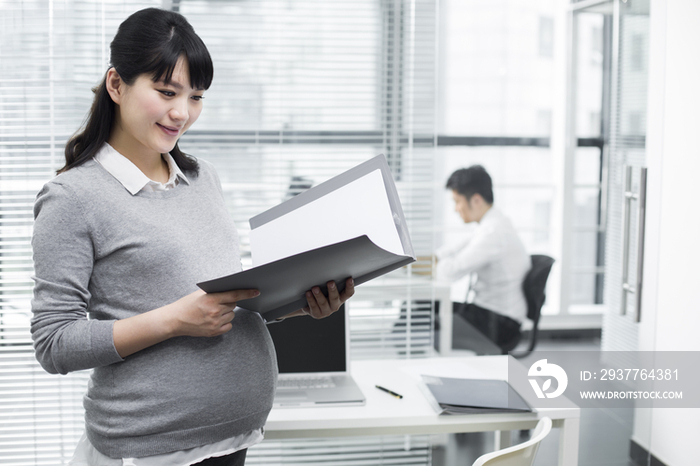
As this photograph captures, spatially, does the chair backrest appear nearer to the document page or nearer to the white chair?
the white chair

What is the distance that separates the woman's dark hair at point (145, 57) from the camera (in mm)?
939

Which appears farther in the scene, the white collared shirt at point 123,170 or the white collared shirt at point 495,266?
the white collared shirt at point 495,266

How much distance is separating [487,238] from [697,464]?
1.30m

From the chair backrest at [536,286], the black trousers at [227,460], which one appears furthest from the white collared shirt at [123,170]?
the chair backrest at [536,286]

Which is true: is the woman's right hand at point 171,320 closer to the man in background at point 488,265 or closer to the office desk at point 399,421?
the office desk at point 399,421

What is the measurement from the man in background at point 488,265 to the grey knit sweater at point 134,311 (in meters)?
1.98

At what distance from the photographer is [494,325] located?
9.55 feet

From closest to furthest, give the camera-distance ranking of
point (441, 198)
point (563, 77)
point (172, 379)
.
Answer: point (172, 379) → point (441, 198) → point (563, 77)

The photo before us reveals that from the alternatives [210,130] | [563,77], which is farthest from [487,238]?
[210,130]

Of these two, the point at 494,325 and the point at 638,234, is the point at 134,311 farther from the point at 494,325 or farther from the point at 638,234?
the point at 494,325

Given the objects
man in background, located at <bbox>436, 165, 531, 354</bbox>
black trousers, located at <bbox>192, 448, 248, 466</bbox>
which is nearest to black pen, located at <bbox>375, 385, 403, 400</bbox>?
black trousers, located at <bbox>192, 448, 248, 466</bbox>

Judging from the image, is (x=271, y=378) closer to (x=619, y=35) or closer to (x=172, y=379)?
(x=172, y=379)

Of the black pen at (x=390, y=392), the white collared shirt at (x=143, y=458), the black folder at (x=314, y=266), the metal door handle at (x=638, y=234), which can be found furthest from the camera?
the metal door handle at (x=638, y=234)

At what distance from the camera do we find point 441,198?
10.5 feet
